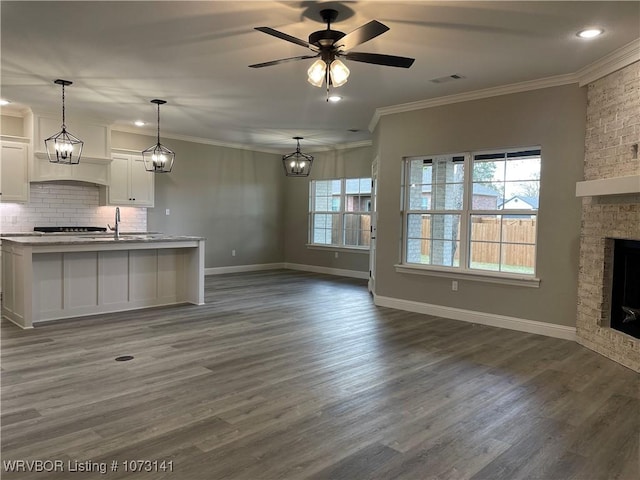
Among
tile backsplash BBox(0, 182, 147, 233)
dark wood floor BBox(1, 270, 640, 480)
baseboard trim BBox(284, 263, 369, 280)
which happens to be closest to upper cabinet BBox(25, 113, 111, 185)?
tile backsplash BBox(0, 182, 147, 233)

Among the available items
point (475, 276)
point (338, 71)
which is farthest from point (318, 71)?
point (475, 276)

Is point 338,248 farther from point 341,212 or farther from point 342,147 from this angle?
point 342,147

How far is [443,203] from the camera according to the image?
5855 millimetres

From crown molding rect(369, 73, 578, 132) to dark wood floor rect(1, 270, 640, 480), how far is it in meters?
2.72

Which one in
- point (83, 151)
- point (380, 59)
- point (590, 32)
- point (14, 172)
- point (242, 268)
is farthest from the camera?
point (242, 268)

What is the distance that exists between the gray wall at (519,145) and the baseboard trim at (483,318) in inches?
2.4

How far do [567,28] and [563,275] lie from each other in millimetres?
2486

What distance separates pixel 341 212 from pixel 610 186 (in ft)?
20.3

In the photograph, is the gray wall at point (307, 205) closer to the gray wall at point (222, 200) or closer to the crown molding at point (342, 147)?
the crown molding at point (342, 147)

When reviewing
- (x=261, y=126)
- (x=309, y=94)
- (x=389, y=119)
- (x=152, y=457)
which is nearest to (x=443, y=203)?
(x=389, y=119)

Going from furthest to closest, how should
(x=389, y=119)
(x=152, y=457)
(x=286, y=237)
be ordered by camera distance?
(x=286, y=237), (x=389, y=119), (x=152, y=457)

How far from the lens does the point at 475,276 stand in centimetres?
544

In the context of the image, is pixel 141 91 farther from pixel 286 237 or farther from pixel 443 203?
pixel 286 237

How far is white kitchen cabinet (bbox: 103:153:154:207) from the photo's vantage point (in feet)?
24.9
